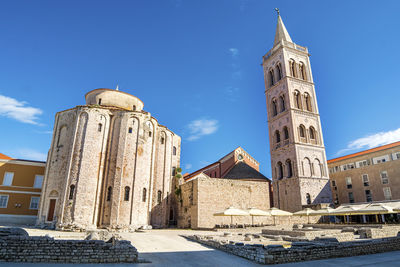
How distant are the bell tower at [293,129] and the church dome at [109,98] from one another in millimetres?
22665

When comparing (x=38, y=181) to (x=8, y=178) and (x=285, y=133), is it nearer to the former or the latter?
(x=8, y=178)

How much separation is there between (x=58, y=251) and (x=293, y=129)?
107ft

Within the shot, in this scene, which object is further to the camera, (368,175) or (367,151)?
(367,151)

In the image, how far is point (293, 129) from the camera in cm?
3572

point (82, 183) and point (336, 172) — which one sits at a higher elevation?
point (336, 172)

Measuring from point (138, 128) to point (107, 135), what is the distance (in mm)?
3767

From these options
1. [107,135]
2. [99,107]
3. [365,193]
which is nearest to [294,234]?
[107,135]

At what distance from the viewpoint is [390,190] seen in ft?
115

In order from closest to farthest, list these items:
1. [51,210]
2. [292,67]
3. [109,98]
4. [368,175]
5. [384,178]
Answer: [51,210], [109,98], [384,178], [368,175], [292,67]

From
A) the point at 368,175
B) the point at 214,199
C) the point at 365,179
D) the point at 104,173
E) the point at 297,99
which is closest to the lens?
the point at 104,173

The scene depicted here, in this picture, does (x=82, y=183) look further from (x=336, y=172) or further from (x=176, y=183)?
(x=336, y=172)

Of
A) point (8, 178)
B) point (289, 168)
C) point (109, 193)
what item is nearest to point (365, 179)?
point (289, 168)

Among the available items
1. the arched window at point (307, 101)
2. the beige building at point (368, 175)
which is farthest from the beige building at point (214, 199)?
the beige building at point (368, 175)

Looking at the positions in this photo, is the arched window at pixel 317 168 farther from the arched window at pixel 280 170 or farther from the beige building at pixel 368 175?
the beige building at pixel 368 175
